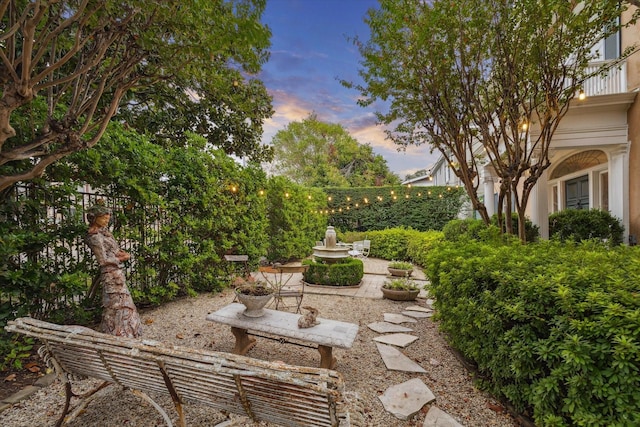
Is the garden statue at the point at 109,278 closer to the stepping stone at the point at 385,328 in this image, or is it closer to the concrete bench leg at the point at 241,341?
the concrete bench leg at the point at 241,341

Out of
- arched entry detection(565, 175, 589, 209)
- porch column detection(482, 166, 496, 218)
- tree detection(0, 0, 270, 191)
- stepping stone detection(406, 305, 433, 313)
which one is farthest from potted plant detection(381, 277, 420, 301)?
arched entry detection(565, 175, 589, 209)

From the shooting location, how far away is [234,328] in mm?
3457

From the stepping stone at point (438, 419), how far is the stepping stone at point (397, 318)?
2239 millimetres

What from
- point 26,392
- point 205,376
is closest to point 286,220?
point 26,392

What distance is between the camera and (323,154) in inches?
1039

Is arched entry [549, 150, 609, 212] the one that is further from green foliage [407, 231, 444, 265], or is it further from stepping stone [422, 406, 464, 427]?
stepping stone [422, 406, 464, 427]

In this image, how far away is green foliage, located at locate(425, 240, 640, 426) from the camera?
166 centimetres

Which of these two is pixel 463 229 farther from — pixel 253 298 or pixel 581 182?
pixel 253 298

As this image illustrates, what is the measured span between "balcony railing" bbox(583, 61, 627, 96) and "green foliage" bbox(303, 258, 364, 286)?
7.10 metres

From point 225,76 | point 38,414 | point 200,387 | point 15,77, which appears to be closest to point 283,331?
point 200,387

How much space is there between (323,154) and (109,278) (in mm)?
24178

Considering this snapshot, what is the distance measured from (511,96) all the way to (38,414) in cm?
712

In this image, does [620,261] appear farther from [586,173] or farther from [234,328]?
[586,173]

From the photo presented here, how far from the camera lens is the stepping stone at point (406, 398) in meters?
2.44
